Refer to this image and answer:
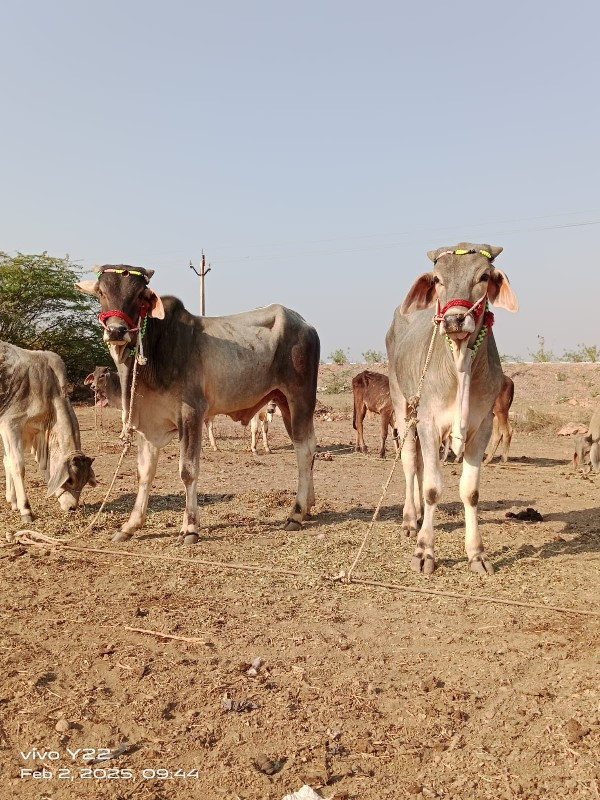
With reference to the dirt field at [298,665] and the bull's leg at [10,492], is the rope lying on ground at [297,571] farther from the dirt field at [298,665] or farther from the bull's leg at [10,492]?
the bull's leg at [10,492]

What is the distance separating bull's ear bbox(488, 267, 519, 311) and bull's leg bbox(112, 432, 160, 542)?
12.7 feet

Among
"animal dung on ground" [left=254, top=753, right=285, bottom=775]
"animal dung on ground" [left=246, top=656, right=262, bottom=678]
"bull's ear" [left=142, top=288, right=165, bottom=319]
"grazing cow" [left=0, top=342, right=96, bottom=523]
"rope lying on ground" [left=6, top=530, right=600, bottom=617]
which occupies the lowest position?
"animal dung on ground" [left=254, top=753, right=285, bottom=775]

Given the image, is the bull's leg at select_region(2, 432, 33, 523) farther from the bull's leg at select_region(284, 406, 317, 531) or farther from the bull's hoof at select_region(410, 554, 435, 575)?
the bull's hoof at select_region(410, 554, 435, 575)

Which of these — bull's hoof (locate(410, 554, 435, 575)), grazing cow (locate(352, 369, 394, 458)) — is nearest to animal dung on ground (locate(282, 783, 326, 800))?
bull's hoof (locate(410, 554, 435, 575))

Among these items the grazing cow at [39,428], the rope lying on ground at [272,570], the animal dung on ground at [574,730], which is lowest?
the animal dung on ground at [574,730]

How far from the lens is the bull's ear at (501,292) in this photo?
600cm

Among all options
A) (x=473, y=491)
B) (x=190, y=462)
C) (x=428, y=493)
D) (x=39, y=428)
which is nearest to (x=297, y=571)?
(x=428, y=493)

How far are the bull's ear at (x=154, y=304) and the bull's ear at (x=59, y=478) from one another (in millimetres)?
2485

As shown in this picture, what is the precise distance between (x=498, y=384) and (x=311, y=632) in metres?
2.93

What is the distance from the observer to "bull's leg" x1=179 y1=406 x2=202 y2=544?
7312 mm

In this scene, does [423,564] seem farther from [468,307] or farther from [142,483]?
[142,483]

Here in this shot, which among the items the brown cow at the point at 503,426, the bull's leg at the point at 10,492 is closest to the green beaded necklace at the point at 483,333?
the bull's leg at the point at 10,492

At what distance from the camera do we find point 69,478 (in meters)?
8.46

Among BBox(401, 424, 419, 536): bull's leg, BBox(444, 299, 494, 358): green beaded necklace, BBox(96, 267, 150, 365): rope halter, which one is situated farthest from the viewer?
BBox(401, 424, 419, 536): bull's leg
